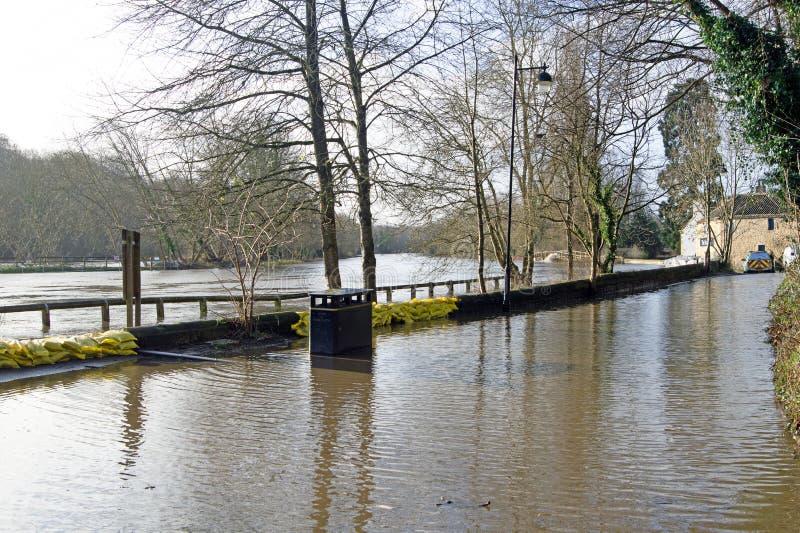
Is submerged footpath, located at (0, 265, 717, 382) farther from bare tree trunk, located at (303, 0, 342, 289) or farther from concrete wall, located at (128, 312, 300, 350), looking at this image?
bare tree trunk, located at (303, 0, 342, 289)

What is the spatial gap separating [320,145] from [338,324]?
5896 mm

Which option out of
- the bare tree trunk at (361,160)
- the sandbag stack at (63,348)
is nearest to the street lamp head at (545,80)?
the bare tree trunk at (361,160)

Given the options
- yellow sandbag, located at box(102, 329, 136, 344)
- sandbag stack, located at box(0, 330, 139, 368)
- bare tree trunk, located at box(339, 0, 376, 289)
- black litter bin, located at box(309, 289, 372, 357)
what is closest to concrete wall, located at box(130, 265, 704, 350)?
yellow sandbag, located at box(102, 329, 136, 344)

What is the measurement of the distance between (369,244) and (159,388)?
8.92 meters

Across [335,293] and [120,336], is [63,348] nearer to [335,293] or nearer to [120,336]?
[120,336]

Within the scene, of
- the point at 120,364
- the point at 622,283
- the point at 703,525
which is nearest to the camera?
the point at 703,525

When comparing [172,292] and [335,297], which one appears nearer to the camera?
[335,297]

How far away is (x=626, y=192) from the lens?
30.9 meters

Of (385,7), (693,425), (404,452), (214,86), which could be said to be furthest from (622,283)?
(404,452)

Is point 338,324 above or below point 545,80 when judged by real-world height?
below

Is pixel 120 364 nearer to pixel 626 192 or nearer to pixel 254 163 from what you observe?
pixel 254 163

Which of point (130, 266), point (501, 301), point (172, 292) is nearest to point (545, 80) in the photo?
point (501, 301)

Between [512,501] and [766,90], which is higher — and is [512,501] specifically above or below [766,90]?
below

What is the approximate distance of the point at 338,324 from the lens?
1095cm
